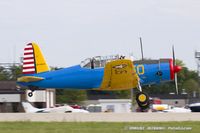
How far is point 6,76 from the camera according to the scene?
82.9 meters

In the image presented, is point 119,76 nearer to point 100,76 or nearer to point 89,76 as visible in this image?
point 100,76

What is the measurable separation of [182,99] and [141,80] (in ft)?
178

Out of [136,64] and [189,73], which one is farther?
[189,73]
